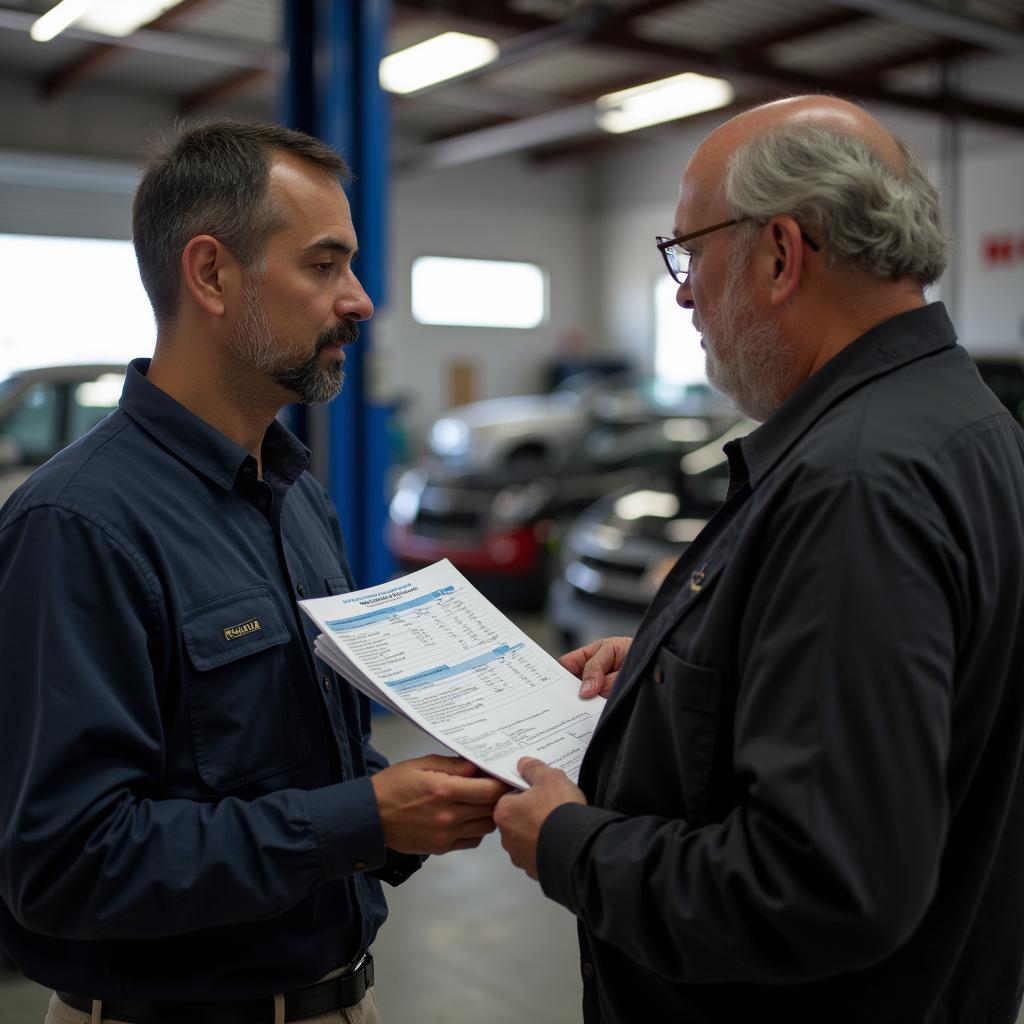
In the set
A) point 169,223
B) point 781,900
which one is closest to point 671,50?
point 169,223

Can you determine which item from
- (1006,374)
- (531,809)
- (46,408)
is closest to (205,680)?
(531,809)

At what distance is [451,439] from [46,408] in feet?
27.9

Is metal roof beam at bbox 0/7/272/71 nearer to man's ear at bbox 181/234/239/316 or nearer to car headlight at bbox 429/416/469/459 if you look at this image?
man's ear at bbox 181/234/239/316

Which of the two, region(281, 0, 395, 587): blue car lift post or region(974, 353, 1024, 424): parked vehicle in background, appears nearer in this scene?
region(281, 0, 395, 587): blue car lift post

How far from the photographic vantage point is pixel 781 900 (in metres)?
0.95

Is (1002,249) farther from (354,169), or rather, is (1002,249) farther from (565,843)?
(565,843)

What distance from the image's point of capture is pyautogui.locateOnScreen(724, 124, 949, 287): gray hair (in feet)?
3.66

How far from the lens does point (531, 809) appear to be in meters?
1.20

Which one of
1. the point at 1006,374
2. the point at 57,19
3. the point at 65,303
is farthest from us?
the point at 1006,374

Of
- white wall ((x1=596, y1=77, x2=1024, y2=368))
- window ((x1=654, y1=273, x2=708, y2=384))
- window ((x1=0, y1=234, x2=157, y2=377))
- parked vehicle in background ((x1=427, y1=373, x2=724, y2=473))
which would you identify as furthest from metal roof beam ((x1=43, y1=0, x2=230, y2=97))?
window ((x1=654, y1=273, x2=708, y2=384))

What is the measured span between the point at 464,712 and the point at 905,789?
A: 555 mm

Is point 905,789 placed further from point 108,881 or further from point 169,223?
point 169,223

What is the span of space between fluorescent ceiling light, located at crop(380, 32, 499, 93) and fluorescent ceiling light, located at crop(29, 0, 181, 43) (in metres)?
2.67

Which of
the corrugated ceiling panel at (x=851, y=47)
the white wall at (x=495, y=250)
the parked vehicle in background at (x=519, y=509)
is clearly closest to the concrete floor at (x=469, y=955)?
the parked vehicle in background at (x=519, y=509)
